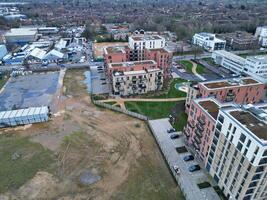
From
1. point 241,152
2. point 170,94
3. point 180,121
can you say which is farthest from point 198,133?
point 170,94

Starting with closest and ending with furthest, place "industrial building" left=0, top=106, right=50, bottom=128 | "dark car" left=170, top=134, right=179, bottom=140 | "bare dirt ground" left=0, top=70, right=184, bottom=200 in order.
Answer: "bare dirt ground" left=0, top=70, right=184, bottom=200 < "dark car" left=170, top=134, right=179, bottom=140 < "industrial building" left=0, top=106, right=50, bottom=128

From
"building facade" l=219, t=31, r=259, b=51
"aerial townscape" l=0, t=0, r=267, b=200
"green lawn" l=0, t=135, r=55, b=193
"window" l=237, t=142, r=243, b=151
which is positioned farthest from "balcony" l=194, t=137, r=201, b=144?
"building facade" l=219, t=31, r=259, b=51

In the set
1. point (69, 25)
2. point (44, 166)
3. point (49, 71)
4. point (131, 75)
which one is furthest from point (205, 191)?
point (69, 25)

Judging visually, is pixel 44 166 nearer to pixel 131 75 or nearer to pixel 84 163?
pixel 84 163

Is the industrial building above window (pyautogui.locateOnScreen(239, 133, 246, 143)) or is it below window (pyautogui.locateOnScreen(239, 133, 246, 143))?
below

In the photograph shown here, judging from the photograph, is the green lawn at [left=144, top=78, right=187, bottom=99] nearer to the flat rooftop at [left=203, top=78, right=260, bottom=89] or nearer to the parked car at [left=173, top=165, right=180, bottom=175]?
the flat rooftop at [left=203, top=78, right=260, bottom=89]

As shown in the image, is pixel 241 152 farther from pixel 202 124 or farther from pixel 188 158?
pixel 188 158

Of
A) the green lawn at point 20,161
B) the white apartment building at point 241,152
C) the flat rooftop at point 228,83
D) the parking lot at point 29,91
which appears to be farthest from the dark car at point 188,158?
the parking lot at point 29,91
